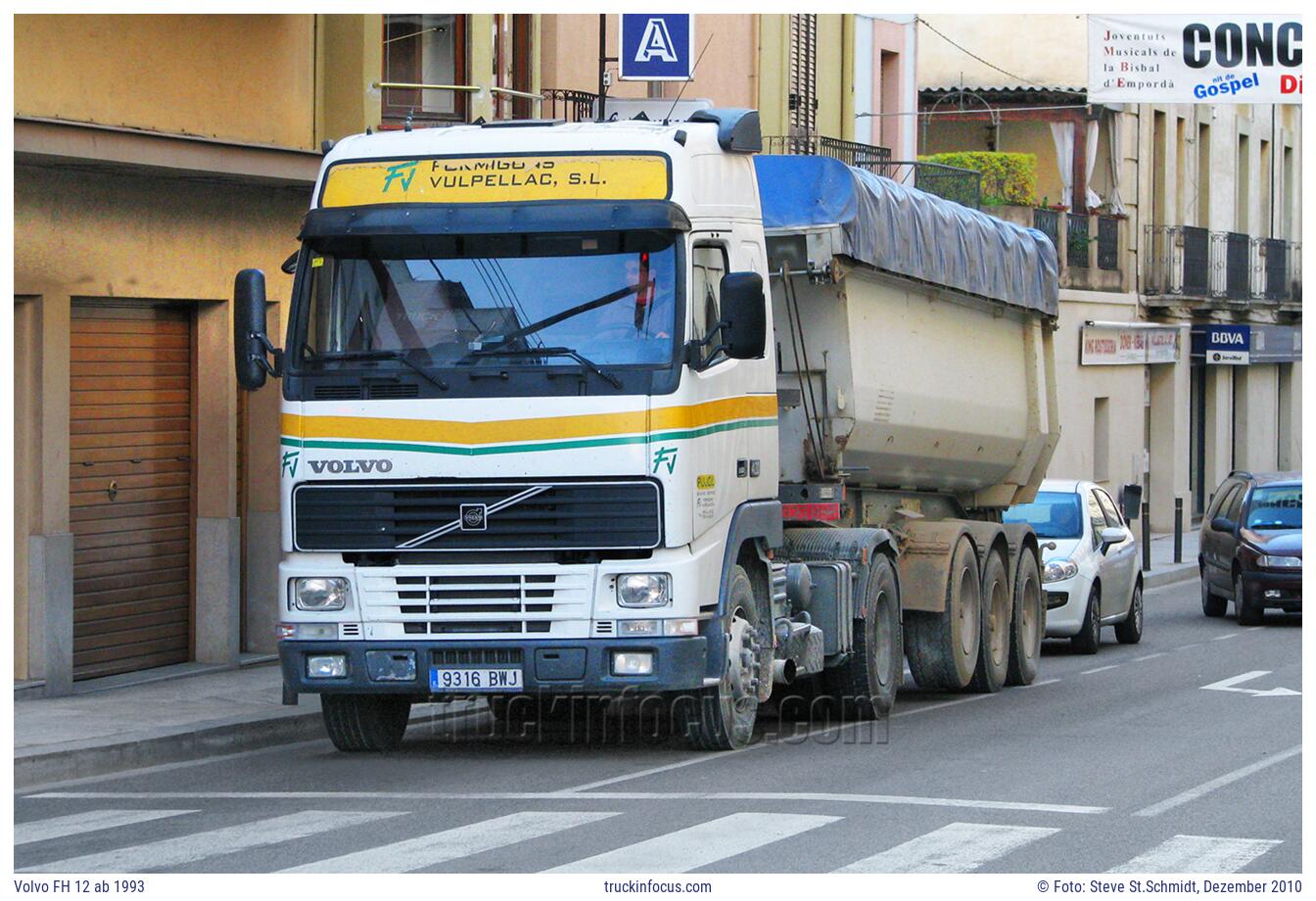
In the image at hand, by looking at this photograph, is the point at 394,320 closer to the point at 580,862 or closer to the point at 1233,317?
the point at 580,862

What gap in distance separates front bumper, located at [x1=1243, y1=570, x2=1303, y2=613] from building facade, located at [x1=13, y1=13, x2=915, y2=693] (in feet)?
31.5

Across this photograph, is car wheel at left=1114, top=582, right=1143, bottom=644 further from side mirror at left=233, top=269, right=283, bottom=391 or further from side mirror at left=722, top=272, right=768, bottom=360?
side mirror at left=233, top=269, right=283, bottom=391

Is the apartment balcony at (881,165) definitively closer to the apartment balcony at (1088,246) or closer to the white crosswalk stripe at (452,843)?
the apartment balcony at (1088,246)

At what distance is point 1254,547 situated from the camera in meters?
24.4

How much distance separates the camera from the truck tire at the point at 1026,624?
60.1ft

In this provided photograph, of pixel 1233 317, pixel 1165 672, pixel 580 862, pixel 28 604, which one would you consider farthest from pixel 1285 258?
pixel 580 862

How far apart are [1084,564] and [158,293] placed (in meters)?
8.93

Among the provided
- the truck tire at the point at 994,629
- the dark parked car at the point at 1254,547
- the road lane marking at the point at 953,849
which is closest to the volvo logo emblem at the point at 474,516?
the road lane marking at the point at 953,849

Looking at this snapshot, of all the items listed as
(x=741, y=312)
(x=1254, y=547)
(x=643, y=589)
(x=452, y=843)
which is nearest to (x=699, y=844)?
(x=452, y=843)

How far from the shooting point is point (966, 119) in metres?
41.3

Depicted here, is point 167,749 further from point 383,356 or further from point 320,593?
point 383,356

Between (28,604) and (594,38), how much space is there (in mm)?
10875

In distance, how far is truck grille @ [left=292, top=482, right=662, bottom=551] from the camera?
12.1 metres

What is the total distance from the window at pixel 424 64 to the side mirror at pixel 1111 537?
7.18 m
